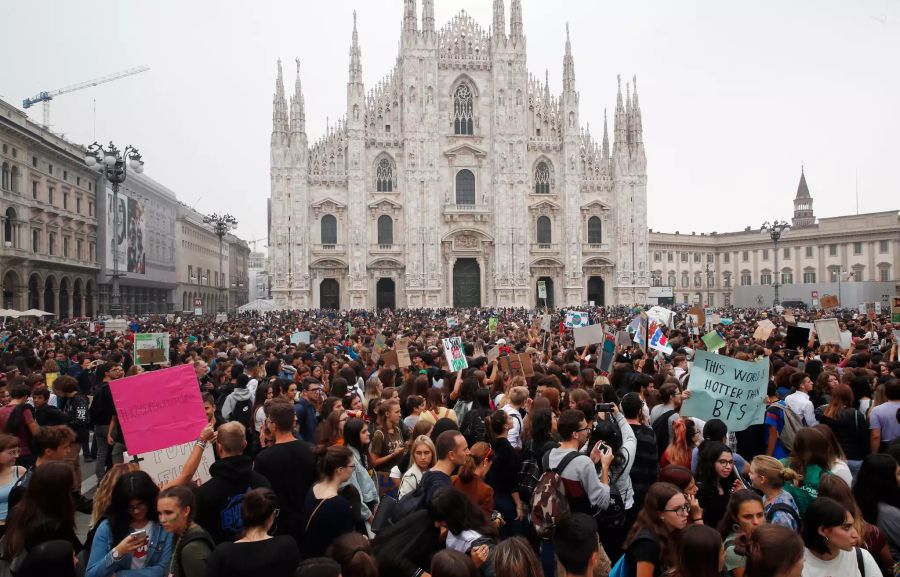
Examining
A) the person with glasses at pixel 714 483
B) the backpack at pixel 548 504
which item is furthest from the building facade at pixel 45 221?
the person with glasses at pixel 714 483

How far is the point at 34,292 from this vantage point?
41.2m

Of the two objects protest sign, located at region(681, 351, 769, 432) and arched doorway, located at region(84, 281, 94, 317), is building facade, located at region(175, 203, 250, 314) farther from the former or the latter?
protest sign, located at region(681, 351, 769, 432)

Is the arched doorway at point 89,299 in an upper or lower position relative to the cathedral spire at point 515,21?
lower

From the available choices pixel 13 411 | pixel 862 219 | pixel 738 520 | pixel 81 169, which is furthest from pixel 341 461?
pixel 862 219

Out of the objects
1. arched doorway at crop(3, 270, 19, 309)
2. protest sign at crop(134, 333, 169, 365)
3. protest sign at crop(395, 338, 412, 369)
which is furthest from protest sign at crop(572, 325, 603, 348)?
arched doorway at crop(3, 270, 19, 309)

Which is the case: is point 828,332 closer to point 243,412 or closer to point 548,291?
point 243,412

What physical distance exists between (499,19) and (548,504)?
49.6 metres

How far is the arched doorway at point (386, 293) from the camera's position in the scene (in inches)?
1977

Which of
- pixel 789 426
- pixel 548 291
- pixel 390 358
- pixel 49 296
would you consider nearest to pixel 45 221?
pixel 49 296

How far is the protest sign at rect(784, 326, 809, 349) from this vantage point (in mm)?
13383

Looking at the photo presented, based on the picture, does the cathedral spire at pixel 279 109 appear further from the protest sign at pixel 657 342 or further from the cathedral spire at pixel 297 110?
the protest sign at pixel 657 342

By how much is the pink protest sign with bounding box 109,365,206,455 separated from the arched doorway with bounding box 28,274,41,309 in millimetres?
40855

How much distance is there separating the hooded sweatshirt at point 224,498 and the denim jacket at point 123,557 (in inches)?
19.4

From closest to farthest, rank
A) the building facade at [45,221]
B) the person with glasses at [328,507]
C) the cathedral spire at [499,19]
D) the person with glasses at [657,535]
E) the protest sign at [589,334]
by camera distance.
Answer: the person with glasses at [657,535] < the person with glasses at [328,507] < the protest sign at [589,334] < the building facade at [45,221] < the cathedral spire at [499,19]
